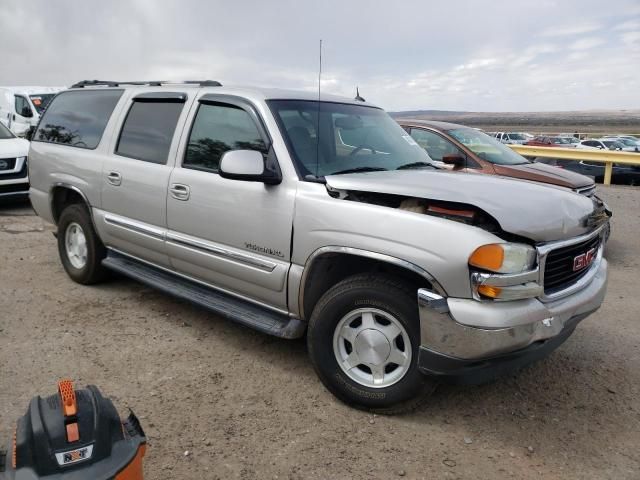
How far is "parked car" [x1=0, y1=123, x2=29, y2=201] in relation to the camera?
8516 millimetres

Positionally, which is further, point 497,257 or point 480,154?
point 480,154

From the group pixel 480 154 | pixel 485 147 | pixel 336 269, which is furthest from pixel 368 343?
pixel 485 147

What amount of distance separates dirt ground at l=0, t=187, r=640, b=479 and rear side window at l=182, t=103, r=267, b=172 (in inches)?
53.6

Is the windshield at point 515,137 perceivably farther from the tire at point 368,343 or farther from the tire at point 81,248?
the tire at point 368,343

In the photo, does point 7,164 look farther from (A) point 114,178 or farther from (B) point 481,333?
(B) point 481,333

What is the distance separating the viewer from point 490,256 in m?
2.67

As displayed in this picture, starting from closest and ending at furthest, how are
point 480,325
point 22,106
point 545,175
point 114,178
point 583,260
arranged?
point 480,325 < point 583,260 < point 114,178 < point 545,175 < point 22,106

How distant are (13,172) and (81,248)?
4.41 meters

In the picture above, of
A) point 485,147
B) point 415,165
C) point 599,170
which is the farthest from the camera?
point 599,170

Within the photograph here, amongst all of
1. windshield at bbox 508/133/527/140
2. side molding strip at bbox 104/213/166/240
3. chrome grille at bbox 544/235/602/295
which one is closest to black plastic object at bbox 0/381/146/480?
chrome grille at bbox 544/235/602/295

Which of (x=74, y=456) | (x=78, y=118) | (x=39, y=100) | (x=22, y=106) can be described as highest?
(x=39, y=100)

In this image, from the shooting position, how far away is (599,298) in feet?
10.9

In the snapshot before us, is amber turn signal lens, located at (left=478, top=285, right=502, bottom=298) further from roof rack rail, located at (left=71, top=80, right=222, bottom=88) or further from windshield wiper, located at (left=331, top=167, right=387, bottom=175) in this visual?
roof rack rail, located at (left=71, top=80, right=222, bottom=88)

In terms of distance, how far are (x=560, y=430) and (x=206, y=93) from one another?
3.22m
